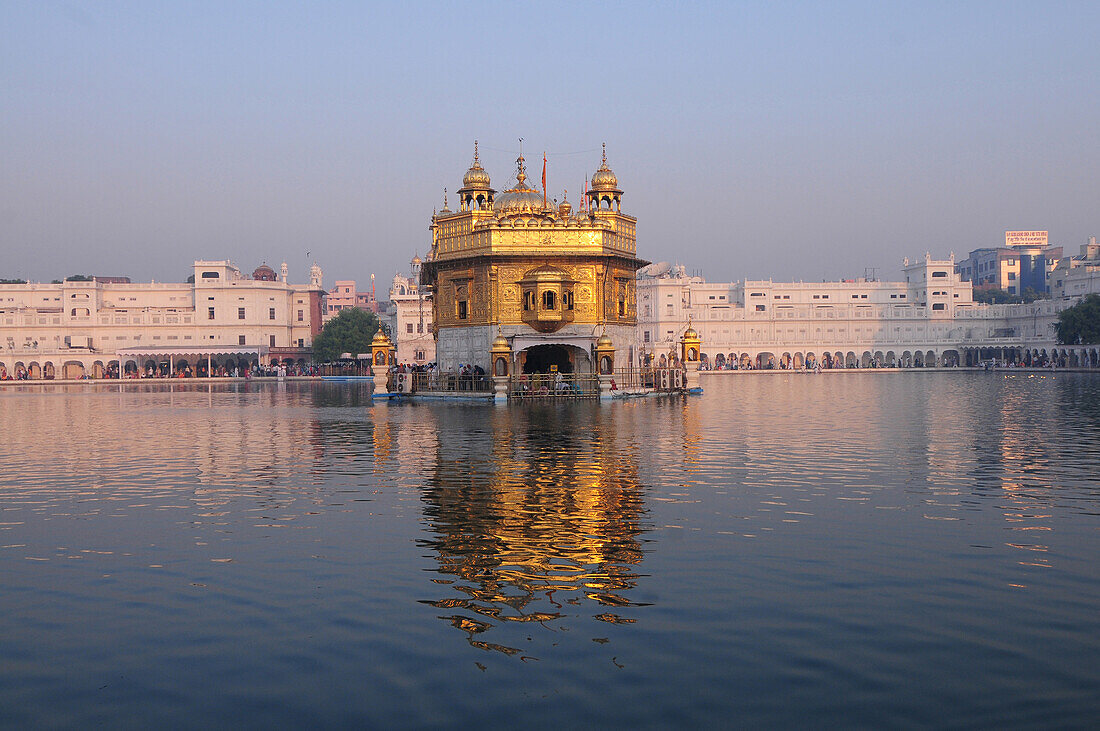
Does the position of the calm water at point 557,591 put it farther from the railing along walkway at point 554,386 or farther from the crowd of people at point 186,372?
the crowd of people at point 186,372

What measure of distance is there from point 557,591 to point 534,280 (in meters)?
34.9

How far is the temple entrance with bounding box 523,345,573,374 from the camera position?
4691cm

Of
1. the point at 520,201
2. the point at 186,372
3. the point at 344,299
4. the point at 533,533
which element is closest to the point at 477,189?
the point at 520,201

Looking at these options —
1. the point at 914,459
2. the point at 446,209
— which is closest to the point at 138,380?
the point at 446,209

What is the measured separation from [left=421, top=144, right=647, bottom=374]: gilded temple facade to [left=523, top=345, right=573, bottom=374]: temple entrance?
0.17 ft

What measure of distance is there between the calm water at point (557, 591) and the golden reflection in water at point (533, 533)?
5 cm

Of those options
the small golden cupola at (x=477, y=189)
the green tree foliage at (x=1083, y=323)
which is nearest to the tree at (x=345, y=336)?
the small golden cupola at (x=477, y=189)

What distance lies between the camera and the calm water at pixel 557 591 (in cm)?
611

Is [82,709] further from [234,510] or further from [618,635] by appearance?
[234,510]

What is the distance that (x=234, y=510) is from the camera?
1306 cm

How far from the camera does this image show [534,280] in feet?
141

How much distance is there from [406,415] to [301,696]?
26.9 meters

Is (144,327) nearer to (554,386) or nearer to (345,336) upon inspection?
(345,336)

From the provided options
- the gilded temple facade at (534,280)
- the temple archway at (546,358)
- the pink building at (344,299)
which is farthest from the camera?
the pink building at (344,299)
